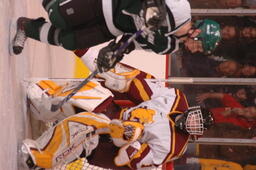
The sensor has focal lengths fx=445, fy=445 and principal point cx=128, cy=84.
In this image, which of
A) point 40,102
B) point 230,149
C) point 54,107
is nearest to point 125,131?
point 54,107

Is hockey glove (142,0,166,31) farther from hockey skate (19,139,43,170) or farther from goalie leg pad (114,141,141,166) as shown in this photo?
hockey skate (19,139,43,170)

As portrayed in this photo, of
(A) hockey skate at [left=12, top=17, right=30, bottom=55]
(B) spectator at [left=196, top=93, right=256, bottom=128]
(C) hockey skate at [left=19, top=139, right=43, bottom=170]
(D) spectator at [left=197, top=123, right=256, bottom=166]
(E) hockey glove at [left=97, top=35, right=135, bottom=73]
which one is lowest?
(D) spectator at [left=197, top=123, right=256, bottom=166]

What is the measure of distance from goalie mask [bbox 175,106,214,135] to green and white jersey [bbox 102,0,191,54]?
461 mm

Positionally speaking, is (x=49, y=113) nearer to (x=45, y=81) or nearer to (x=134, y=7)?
(x=45, y=81)

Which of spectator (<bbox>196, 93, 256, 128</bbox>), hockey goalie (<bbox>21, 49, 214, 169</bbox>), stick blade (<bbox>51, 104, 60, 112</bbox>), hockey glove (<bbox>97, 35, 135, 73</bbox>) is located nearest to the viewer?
hockey glove (<bbox>97, 35, 135, 73</bbox>)

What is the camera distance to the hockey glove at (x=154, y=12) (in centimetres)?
187

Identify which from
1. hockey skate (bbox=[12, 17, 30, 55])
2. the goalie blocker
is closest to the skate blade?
hockey skate (bbox=[12, 17, 30, 55])

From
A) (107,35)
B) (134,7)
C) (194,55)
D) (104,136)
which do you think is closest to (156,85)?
(104,136)

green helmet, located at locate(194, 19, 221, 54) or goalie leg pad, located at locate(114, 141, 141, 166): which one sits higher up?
green helmet, located at locate(194, 19, 221, 54)

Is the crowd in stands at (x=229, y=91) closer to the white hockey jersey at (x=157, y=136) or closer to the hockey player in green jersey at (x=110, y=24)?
the white hockey jersey at (x=157, y=136)

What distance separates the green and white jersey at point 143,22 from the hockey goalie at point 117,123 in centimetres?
47

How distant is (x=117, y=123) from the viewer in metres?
2.35

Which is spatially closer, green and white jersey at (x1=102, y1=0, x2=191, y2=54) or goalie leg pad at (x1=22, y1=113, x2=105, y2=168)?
green and white jersey at (x1=102, y1=0, x2=191, y2=54)

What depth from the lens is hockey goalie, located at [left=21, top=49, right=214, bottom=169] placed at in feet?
7.87
